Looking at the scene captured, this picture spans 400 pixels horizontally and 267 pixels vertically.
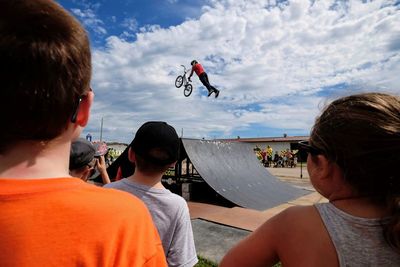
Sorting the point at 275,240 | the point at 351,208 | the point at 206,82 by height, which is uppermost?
the point at 206,82

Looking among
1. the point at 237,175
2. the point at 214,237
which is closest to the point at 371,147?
the point at 214,237

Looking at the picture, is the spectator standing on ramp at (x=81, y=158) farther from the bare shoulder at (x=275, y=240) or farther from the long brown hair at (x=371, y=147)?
the long brown hair at (x=371, y=147)

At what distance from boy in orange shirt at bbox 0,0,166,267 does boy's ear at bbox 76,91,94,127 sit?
32mm

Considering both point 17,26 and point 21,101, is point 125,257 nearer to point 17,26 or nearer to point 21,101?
point 21,101

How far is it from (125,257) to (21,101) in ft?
1.40

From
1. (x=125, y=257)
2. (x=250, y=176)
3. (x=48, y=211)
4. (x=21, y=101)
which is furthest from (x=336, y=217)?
(x=250, y=176)

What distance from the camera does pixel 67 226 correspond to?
0.70m

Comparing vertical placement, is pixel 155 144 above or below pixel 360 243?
above

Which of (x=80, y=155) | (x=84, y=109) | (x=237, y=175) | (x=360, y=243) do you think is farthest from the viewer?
→ (x=237, y=175)

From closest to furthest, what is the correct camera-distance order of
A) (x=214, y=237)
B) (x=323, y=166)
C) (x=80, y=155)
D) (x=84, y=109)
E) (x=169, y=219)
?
(x=84, y=109) < (x=323, y=166) < (x=169, y=219) < (x=80, y=155) < (x=214, y=237)

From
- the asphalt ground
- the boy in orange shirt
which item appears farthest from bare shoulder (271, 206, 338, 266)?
the asphalt ground

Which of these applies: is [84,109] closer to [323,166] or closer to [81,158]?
[323,166]

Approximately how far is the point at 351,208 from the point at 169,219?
1.05 meters

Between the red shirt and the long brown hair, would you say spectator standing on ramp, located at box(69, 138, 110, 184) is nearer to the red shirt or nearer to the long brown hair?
the long brown hair
